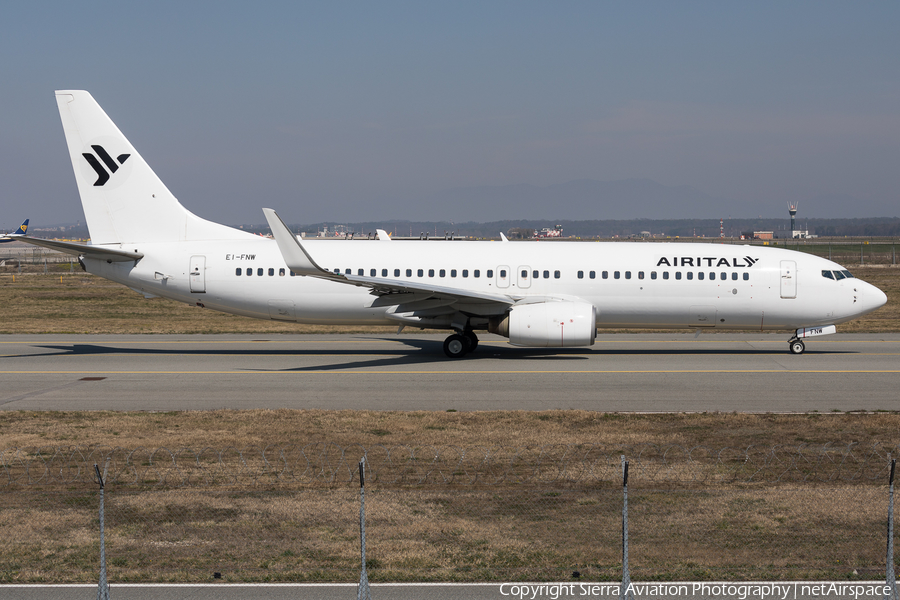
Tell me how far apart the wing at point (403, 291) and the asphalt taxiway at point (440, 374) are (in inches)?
73.9

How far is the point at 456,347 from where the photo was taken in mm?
27453

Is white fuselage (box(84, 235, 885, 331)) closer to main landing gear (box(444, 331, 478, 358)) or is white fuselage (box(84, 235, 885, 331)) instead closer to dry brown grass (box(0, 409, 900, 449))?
main landing gear (box(444, 331, 478, 358))

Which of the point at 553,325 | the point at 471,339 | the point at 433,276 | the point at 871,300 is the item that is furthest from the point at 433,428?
the point at 871,300

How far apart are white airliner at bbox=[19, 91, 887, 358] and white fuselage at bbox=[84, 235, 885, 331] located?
4 centimetres

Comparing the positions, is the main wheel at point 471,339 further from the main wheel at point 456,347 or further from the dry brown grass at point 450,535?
the dry brown grass at point 450,535

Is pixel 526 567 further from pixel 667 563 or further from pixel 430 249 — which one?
pixel 430 249

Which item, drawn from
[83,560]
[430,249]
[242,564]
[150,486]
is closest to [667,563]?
[242,564]

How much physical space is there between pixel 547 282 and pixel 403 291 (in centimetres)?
530

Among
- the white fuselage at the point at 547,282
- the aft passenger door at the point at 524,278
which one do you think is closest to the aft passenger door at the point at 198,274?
the white fuselage at the point at 547,282

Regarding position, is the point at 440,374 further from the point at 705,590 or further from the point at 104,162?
the point at 705,590

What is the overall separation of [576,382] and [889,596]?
1488cm

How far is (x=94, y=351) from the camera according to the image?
29156mm

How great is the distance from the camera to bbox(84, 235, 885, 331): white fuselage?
2738cm

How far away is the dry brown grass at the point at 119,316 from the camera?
3628 centimetres
